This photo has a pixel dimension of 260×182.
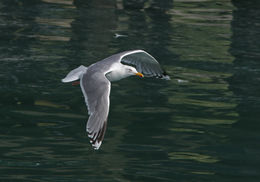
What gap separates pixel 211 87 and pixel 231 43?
4.74 metres

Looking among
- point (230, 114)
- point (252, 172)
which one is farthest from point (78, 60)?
point (252, 172)

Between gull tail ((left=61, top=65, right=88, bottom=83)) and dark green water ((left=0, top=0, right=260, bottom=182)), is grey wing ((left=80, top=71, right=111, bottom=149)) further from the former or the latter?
dark green water ((left=0, top=0, right=260, bottom=182))

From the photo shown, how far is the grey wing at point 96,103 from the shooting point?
25.0ft

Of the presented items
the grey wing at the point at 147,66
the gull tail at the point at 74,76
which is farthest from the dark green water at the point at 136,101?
the gull tail at the point at 74,76

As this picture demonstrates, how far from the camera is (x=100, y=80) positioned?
349 inches

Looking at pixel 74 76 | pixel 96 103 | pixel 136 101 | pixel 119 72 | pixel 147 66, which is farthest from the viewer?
pixel 136 101

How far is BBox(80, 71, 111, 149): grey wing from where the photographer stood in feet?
25.0

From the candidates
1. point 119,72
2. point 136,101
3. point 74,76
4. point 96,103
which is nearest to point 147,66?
point 136,101

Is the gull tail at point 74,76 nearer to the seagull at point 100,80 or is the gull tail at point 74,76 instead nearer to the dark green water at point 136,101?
the seagull at point 100,80

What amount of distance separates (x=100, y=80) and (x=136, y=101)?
2.76m

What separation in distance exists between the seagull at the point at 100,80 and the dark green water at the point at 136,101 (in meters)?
0.64

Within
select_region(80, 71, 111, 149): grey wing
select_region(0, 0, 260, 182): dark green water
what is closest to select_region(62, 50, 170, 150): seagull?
select_region(80, 71, 111, 149): grey wing

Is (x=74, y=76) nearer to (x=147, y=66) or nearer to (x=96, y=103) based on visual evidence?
(x=96, y=103)

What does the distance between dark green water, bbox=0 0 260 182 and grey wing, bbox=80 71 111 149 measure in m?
0.65
